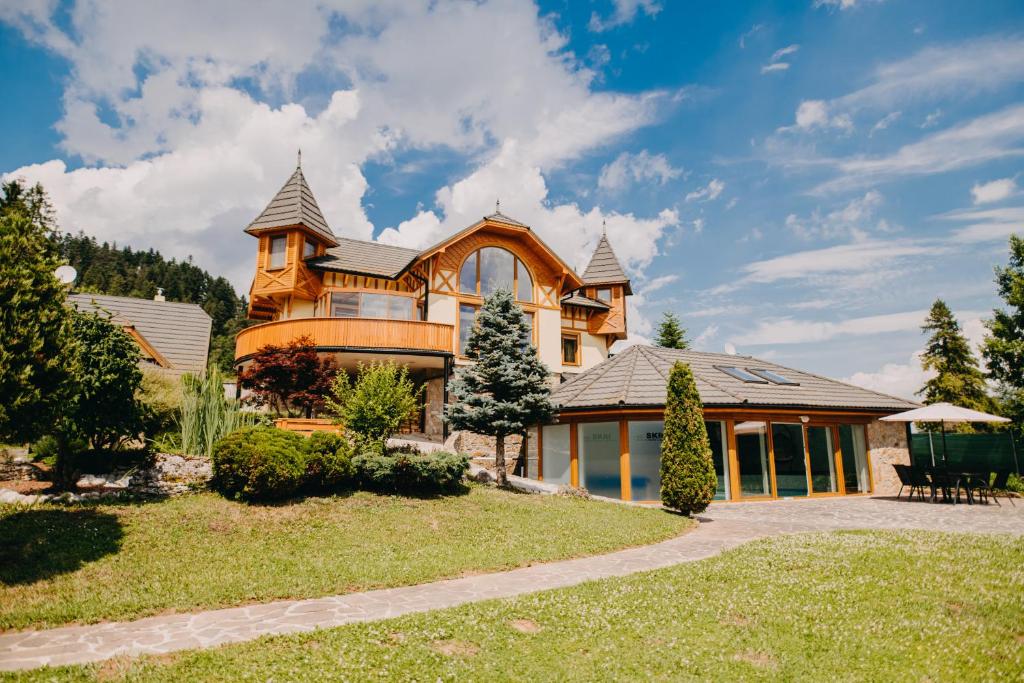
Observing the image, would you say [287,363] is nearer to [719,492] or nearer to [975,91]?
[719,492]

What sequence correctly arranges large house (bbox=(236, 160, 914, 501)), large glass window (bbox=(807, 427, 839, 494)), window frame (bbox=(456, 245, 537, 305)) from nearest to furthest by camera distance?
large house (bbox=(236, 160, 914, 501)) → large glass window (bbox=(807, 427, 839, 494)) → window frame (bbox=(456, 245, 537, 305))

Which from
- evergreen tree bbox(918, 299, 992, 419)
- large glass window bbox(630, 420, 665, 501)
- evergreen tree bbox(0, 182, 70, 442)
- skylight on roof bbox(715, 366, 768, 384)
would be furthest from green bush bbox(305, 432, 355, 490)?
evergreen tree bbox(918, 299, 992, 419)

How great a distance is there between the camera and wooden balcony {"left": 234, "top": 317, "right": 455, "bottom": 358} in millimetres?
18297

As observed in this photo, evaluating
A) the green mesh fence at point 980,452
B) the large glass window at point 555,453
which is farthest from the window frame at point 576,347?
the green mesh fence at point 980,452

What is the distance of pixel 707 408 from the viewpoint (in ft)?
53.1

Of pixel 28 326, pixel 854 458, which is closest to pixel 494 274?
pixel 854 458

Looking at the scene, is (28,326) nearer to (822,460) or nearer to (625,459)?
(625,459)

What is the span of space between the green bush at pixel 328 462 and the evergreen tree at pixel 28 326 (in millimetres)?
4606

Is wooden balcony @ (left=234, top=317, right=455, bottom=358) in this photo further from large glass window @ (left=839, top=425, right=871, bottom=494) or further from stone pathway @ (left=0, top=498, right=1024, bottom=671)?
large glass window @ (left=839, top=425, right=871, bottom=494)

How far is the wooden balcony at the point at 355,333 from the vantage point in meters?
18.3

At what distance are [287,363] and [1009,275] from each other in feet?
102

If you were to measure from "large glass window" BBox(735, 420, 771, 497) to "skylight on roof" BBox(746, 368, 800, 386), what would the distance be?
2991 millimetres

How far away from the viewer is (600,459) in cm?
1675

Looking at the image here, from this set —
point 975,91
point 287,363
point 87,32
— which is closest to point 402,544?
point 287,363
